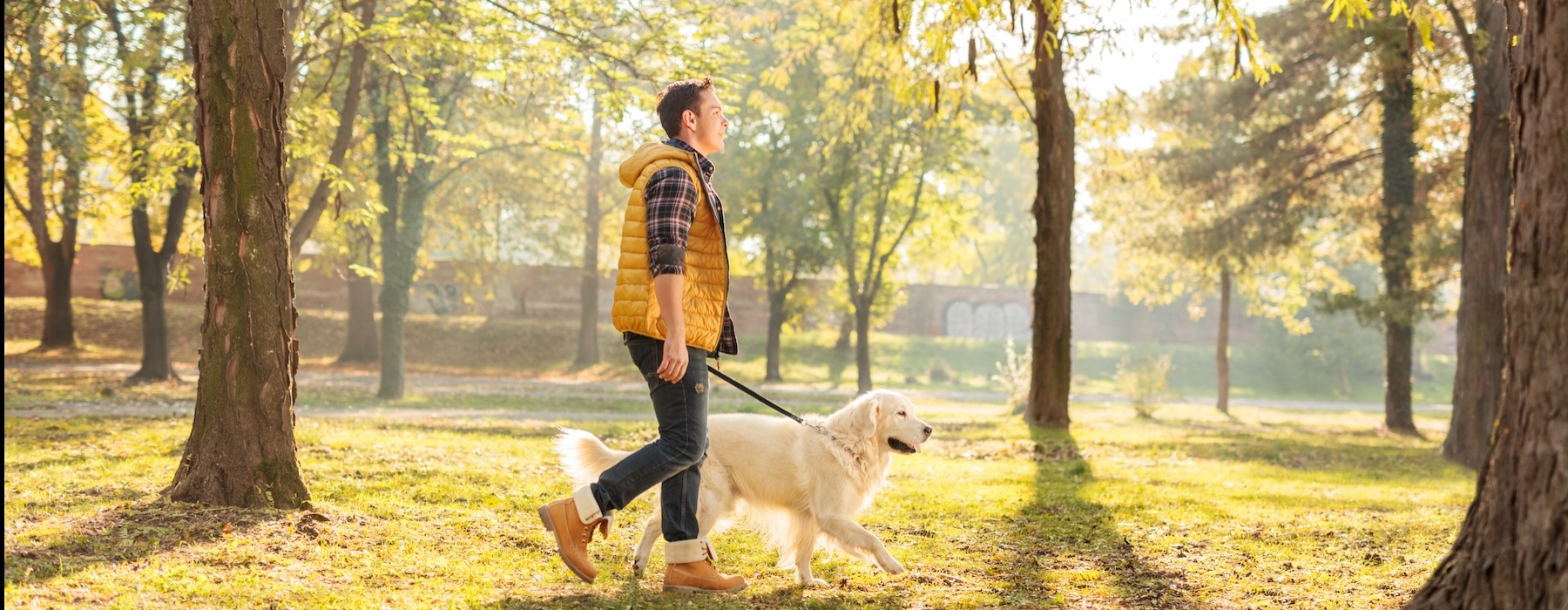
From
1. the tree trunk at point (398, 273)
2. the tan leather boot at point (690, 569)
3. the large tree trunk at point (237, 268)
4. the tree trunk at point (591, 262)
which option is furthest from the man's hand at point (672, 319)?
the tree trunk at point (591, 262)

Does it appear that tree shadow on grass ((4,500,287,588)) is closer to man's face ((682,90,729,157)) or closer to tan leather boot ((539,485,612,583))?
tan leather boot ((539,485,612,583))

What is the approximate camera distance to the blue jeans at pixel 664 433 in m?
4.95

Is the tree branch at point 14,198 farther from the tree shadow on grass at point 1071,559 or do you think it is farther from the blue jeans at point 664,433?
the blue jeans at point 664,433

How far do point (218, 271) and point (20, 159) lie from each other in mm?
20931

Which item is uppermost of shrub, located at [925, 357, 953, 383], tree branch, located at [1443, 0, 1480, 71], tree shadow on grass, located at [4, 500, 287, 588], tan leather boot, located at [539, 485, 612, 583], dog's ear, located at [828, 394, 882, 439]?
tree branch, located at [1443, 0, 1480, 71]

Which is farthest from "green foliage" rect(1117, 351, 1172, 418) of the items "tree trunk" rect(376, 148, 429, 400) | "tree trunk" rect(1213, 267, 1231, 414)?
"tree trunk" rect(376, 148, 429, 400)

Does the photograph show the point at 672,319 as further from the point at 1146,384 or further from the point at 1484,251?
the point at 1146,384

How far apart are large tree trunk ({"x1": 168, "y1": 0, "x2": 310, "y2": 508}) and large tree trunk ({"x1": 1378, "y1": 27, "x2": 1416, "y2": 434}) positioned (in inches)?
779

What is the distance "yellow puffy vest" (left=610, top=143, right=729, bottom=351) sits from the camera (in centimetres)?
492

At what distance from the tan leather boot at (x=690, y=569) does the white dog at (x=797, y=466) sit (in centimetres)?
43

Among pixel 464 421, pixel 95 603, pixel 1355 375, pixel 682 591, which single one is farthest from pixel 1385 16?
pixel 1355 375

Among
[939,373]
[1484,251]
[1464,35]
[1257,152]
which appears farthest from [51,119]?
[939,373]

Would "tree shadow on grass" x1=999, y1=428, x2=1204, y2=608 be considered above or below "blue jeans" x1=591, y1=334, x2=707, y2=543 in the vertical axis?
below

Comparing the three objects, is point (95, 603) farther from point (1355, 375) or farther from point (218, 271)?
point (1355, 375)
